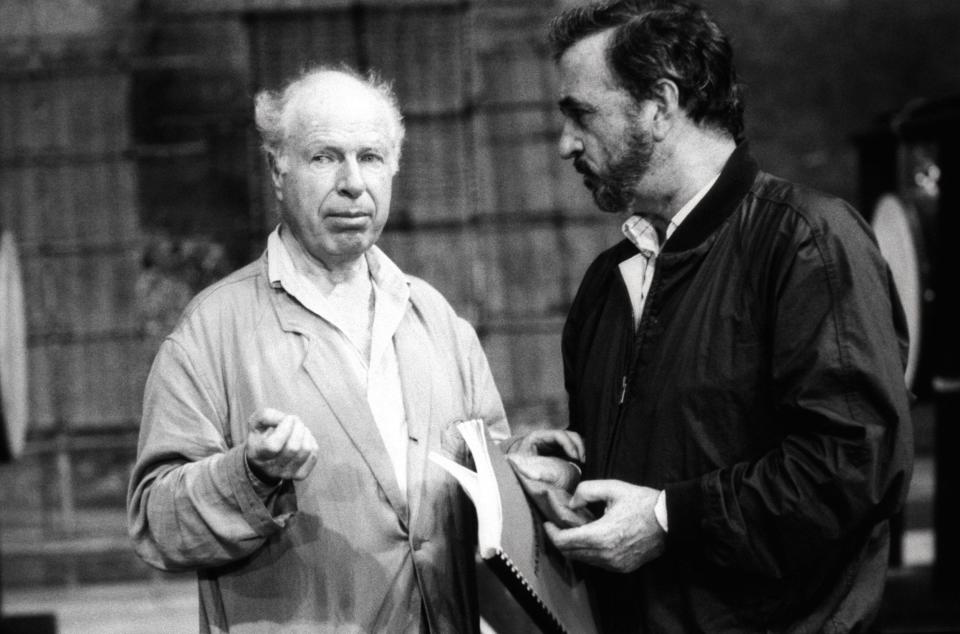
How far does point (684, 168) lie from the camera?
6.82 ft

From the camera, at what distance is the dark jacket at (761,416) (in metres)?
1.83

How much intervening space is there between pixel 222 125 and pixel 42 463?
1977mm

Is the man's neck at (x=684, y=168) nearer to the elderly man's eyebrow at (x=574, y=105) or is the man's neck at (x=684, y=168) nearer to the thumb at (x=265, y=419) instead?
the elderly man's eyebrow at (x=574, y=105)

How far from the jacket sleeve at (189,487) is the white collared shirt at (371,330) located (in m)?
0.24

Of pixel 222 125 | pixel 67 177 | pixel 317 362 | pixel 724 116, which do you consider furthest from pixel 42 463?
pixel 724 116

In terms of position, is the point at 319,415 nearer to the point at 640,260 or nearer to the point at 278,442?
the point at 278,442

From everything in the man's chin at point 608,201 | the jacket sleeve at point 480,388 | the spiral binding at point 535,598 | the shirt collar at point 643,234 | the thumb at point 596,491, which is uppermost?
the man's chin at point 608,201

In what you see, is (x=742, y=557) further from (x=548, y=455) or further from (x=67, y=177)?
(x=67, y=177)

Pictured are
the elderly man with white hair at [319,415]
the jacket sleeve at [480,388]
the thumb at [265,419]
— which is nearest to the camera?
the thumb at [265,419]

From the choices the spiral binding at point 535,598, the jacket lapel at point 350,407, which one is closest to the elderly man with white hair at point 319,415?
the jacket lapel at point 350,407

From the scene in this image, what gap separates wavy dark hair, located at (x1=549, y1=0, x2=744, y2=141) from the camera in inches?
80.1

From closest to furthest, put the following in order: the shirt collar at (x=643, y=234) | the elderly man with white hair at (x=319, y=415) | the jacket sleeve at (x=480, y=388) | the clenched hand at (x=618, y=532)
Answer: the clenched hand at (x=618, y=532)
the elderly man with white hair at (x=319, y=415)
the shirt collar at (x=643, y=234)
the jacket sleeve at (x=480, y=388)

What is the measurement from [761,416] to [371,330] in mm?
736

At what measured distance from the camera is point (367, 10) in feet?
17.9
